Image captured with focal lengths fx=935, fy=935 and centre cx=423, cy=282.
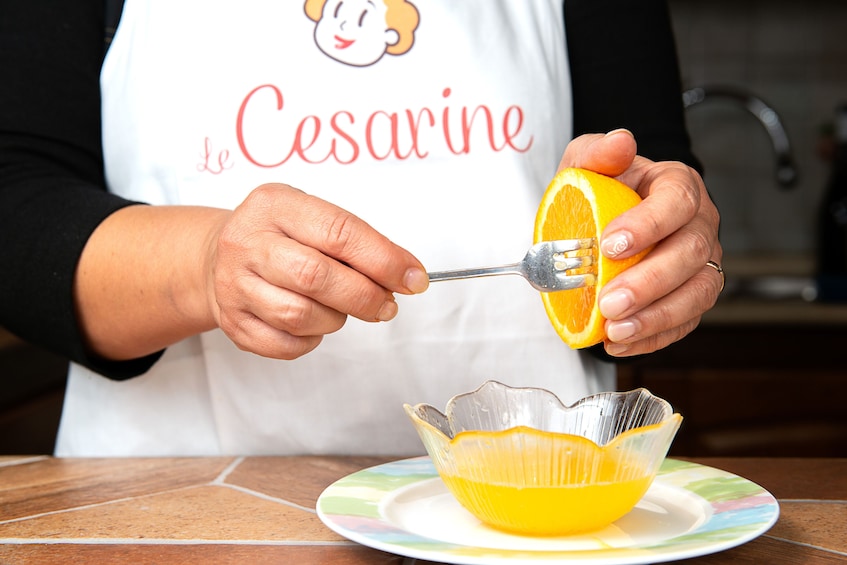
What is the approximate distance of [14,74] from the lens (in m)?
0.92

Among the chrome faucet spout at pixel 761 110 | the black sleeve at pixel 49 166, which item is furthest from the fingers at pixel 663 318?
the chrome faucet spout at pixel 761 110

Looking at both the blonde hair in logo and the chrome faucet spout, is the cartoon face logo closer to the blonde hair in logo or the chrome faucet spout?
the blonde hair in logo

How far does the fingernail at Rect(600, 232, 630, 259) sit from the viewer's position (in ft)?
2.10

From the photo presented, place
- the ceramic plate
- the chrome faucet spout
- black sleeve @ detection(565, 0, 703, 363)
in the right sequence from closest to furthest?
the ceramic plate
black sleeve @ detection(565, 0, 703, 363)
the chrome faucet spout

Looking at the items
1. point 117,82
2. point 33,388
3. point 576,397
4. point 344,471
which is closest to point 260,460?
point 344,471

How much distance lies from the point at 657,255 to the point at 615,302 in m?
0.06

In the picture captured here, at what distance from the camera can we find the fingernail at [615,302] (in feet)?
2.13

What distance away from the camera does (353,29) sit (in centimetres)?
93

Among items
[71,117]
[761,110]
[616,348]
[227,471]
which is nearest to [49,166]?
[71,117]

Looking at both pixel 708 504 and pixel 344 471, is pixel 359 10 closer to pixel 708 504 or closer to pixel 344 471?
pixel 344 471

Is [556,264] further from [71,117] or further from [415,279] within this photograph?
[71,117]

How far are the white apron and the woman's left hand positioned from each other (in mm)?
209

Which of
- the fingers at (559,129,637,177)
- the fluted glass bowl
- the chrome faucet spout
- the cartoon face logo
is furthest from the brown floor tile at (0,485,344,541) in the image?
the chrome faucet spout

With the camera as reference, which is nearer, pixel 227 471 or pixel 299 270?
pixel 299 270
